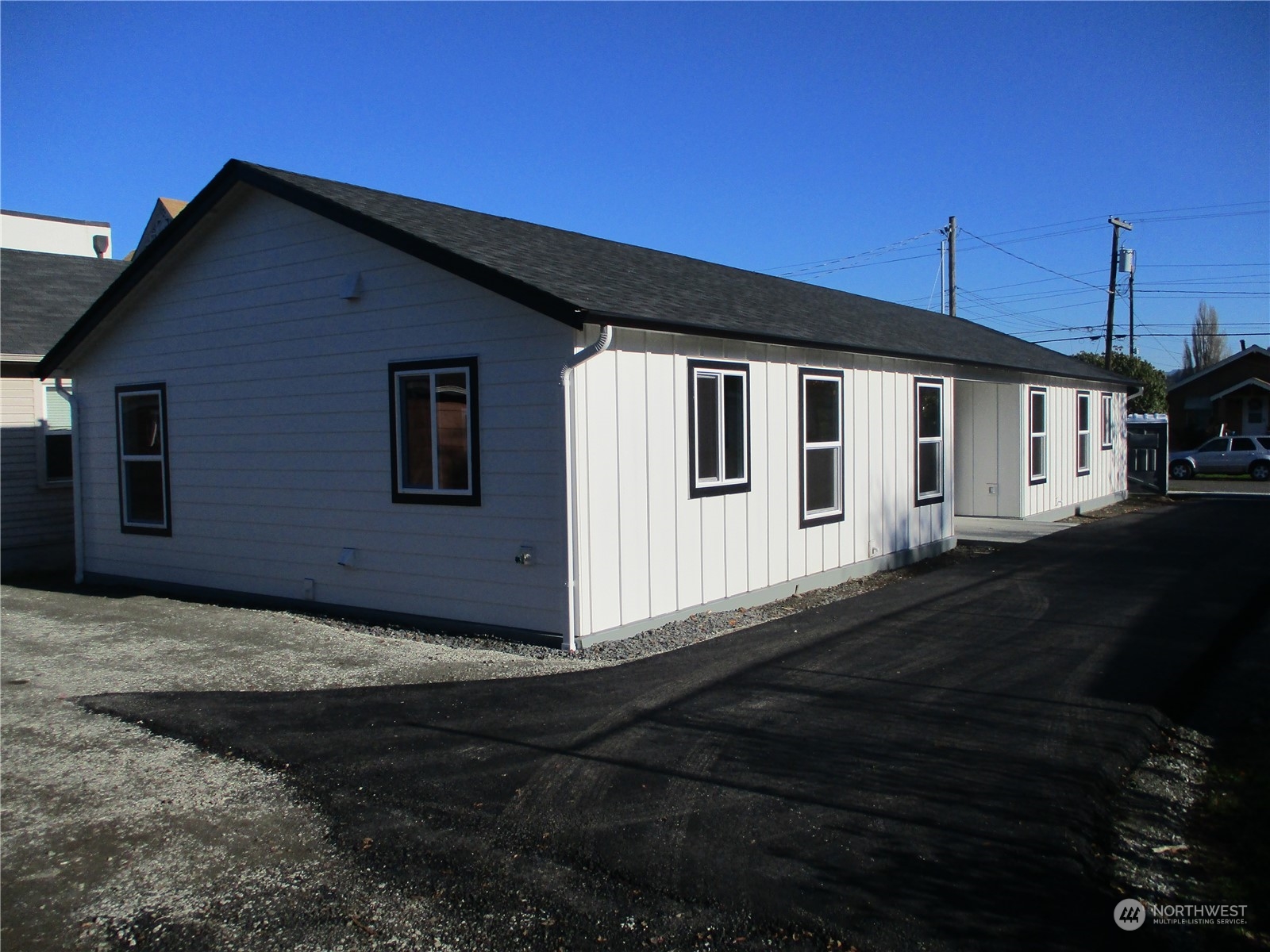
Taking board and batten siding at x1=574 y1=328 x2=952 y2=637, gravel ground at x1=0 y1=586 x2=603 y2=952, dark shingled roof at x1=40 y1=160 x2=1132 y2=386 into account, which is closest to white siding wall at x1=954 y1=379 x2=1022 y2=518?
dark shingled roof at x1=40 y1=160 x2=1132 y2=386

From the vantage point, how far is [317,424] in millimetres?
9984

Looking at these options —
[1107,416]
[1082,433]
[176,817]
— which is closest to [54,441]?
[176,817]

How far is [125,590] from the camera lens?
12.1 meters

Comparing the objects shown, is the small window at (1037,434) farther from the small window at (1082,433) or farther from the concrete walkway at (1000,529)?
the small window at (1082,433)

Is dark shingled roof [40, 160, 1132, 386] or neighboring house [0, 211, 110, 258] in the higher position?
neighboring house [0, 211, 110, 258]

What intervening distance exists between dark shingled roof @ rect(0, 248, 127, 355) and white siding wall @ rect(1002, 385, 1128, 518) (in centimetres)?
1610

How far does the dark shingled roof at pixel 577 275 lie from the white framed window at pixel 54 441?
1.77 m

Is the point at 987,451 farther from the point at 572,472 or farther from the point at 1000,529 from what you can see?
the point at 572,472

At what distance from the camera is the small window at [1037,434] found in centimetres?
1736

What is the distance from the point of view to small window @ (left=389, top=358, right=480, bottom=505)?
339 inches

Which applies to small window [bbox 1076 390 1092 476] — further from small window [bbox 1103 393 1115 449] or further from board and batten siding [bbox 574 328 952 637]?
board and batten siding [bbox 574 328 952 637]

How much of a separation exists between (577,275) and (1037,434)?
1178cm

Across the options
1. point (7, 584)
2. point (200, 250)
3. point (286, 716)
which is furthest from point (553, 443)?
point (7, 584)

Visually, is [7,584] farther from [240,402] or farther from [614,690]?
[614,690]
